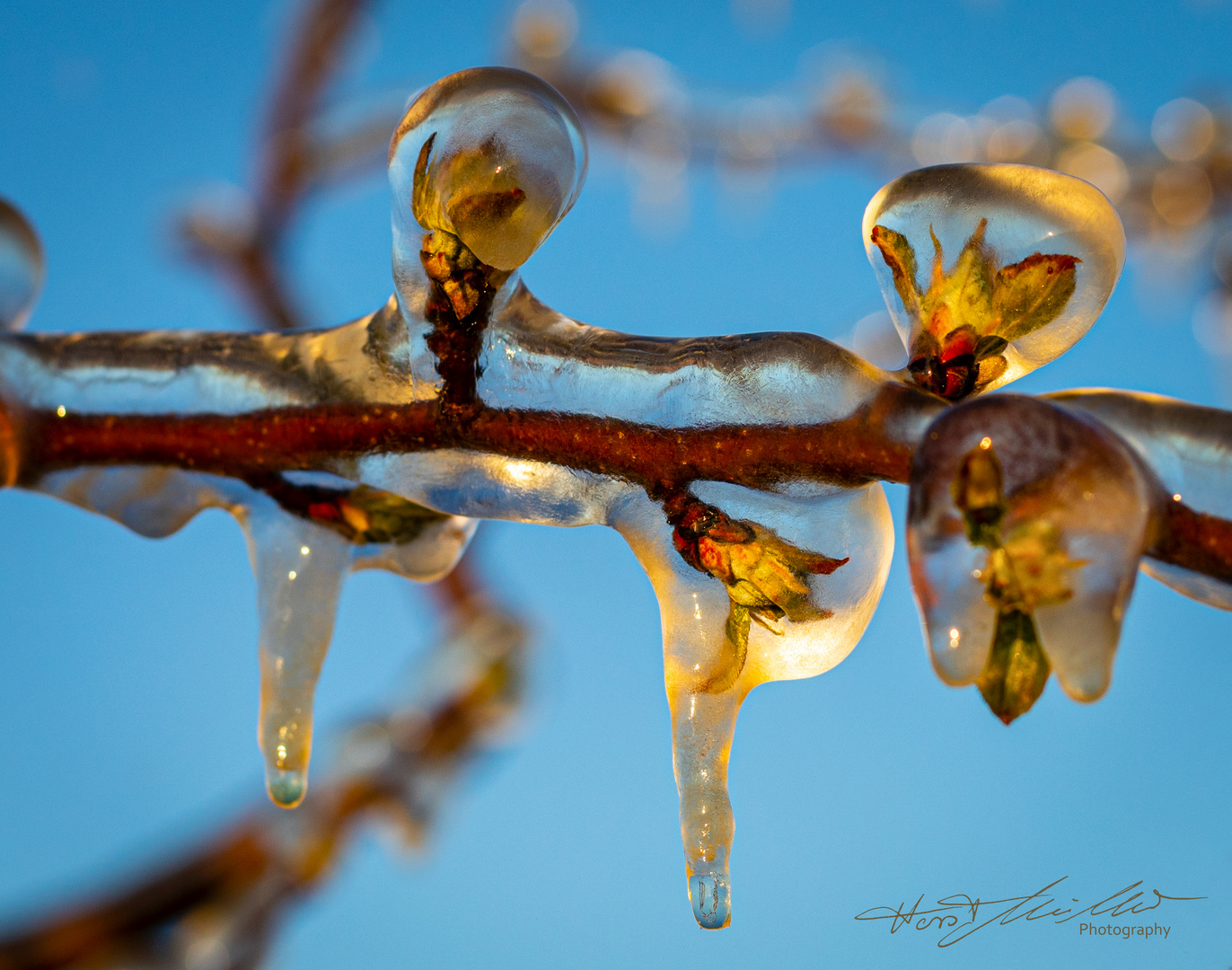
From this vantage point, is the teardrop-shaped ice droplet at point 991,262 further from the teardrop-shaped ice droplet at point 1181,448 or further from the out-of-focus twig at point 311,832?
the out-of-focus twig at point 311,832

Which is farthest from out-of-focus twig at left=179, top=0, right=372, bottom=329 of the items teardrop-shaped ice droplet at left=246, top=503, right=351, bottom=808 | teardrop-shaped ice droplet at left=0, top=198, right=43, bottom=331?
teardrop-shaped ice droplet at left=246, top=503, right=351, bottom=808

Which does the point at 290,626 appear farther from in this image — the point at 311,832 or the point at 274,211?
the point at 274,211

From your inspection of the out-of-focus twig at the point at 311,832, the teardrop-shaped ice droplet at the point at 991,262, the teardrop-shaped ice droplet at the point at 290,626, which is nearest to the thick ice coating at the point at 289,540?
the teardrop-shaped ice droplet at the point at 290,626

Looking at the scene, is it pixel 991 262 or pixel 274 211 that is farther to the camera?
pixel 274 211

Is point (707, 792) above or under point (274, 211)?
under

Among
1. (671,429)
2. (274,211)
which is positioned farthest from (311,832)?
(671,429)

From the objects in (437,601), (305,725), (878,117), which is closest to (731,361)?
(305,725)

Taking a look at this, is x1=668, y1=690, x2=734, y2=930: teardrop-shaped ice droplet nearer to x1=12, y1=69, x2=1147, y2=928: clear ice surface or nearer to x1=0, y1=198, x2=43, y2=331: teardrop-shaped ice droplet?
x1=12, y1=69, x2=1147, y2=928: clear ice surface
